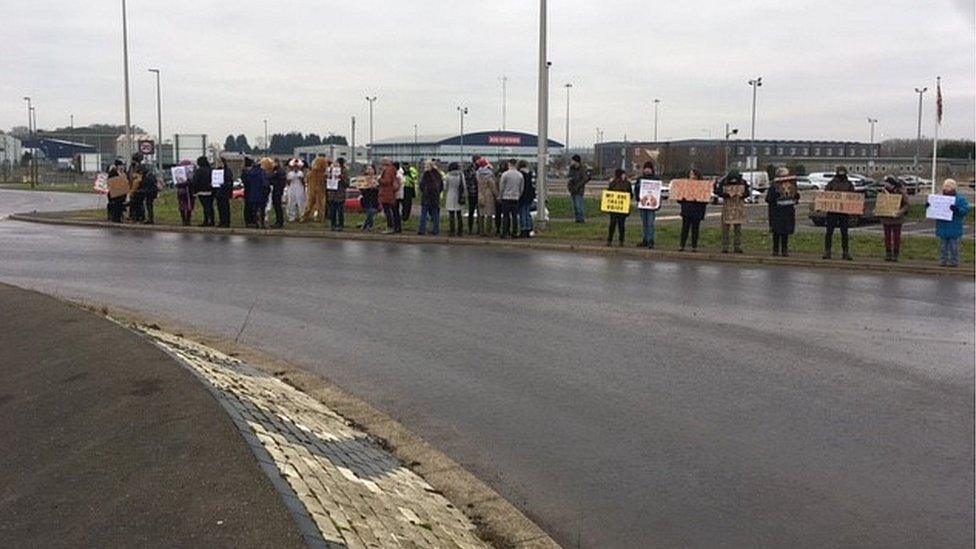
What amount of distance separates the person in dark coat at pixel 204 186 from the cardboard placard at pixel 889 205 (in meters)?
15.6

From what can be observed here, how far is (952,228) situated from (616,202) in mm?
6349

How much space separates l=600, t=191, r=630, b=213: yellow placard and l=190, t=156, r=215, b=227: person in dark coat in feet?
33.6

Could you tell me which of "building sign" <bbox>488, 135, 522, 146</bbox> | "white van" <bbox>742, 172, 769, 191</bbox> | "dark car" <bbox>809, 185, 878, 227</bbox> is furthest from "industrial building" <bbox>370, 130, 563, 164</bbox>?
"dark car" <bbox>809, 185, 878, 227</bbox>

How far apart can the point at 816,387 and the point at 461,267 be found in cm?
890

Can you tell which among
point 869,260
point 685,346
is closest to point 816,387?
point 685,346

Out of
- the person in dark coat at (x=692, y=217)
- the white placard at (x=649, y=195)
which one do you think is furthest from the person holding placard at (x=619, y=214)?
the person in dark coat at (x=692, y=217)

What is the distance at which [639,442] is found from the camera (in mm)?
6719

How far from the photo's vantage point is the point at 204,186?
24406mm

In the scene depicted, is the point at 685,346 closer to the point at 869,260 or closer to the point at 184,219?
the point at 869,260

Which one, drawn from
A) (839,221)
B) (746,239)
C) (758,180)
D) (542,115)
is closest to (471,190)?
(542,115)

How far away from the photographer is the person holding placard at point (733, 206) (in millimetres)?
18922

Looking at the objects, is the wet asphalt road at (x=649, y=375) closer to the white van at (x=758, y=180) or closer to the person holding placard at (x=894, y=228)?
the person holding placard at (x=894, y=228)

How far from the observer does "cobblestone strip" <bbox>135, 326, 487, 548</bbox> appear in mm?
4602

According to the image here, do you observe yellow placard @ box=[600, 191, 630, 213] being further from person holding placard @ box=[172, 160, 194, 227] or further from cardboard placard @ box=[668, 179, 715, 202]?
person holding placard @ box=[172, 160, 194, 227]
